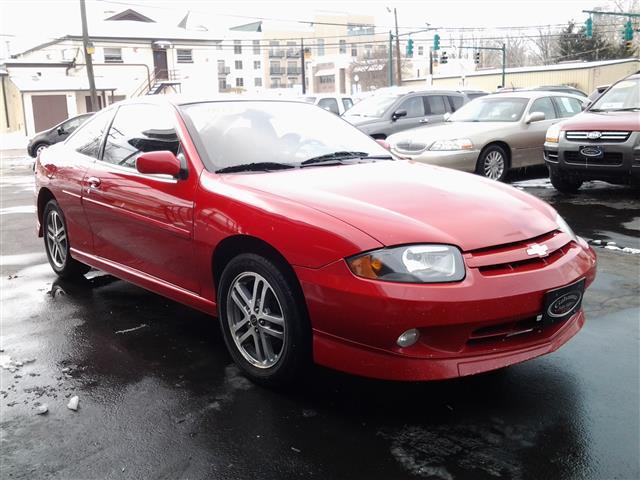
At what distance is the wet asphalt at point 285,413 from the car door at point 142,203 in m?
0.51

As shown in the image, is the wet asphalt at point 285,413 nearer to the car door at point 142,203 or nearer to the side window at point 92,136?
the car door at point 142,203

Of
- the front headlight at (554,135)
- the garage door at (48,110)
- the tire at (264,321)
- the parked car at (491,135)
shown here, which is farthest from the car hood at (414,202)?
the garage door at (48,110)

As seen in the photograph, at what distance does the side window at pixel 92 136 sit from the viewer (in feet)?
16.1

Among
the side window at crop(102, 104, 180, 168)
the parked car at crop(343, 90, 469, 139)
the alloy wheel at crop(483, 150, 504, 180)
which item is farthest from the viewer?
the parked car at crop(343, 90, 469, 139)

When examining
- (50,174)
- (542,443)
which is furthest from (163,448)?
(50,174)

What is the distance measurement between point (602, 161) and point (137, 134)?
245 inches

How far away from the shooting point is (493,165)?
10344mm

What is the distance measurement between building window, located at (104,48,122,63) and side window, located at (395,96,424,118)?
3961 cm

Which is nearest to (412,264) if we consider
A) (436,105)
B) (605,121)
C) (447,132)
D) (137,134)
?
(137,134)

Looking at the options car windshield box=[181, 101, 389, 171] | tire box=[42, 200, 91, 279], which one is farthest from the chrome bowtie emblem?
tire box=[42, 200, 91, 279]

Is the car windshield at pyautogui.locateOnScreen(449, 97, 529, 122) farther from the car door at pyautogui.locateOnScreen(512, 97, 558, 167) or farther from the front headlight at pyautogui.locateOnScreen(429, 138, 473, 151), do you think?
the front headlight at pyautogui.locateOnScreen(429, 138, 473, 151)

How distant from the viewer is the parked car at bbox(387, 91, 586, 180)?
32.4 feet

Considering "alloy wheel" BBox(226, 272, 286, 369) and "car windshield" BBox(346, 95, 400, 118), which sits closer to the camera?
"alloy wheel" BBox(226, 272, 286, 369)

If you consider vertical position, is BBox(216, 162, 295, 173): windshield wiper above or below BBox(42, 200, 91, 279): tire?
above
